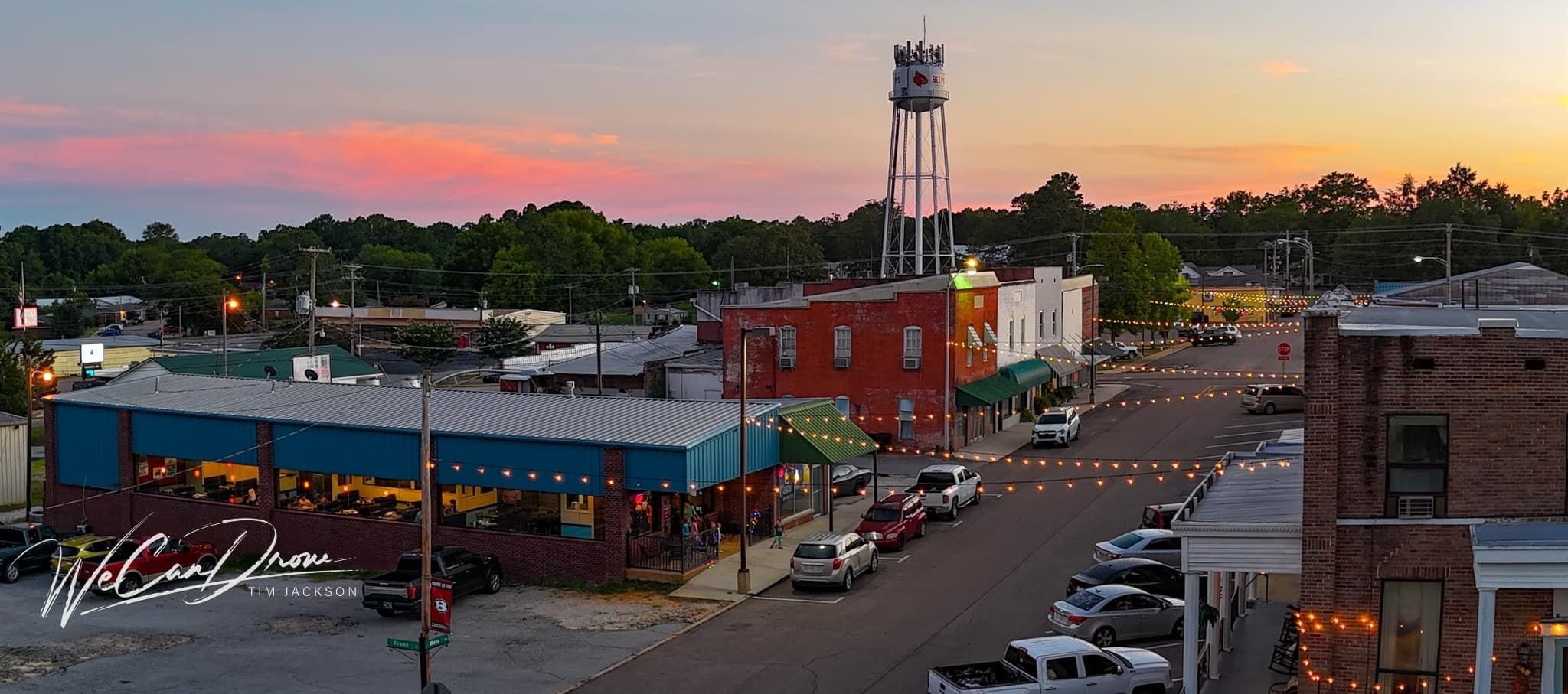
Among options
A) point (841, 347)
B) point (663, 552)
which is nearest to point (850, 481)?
point (841, 347)

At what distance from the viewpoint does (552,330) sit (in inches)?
4186

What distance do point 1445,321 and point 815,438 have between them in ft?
59.0

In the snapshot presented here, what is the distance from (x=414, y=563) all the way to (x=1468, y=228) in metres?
115

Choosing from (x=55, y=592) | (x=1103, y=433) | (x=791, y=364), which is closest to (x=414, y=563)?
(x=55, y=592)

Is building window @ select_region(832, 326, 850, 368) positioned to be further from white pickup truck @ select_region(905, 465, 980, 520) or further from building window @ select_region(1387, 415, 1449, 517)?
building window @ select_region(1387, 415, 1449, 517)

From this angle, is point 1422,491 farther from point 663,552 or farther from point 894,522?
point 663,552

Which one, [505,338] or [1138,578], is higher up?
[505,338]

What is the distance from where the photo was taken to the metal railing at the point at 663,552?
110 feet

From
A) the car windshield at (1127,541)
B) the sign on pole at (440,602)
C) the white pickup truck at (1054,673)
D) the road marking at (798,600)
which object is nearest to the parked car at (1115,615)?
the white pickup truck at (1054,673)

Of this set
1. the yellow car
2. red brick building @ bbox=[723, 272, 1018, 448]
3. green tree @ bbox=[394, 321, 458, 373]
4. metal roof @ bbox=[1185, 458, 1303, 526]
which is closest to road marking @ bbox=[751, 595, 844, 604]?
metal roof @ bbox=[1185, 458, 1303, 526]

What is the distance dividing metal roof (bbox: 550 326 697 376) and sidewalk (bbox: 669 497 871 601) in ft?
93.5

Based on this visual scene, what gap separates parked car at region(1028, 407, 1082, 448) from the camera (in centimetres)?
5500

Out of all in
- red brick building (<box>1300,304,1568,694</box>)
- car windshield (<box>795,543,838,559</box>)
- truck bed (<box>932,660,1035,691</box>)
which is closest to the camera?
red brick building (<box>1300,304,1568,694</box>)

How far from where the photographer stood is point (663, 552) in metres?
34.1
